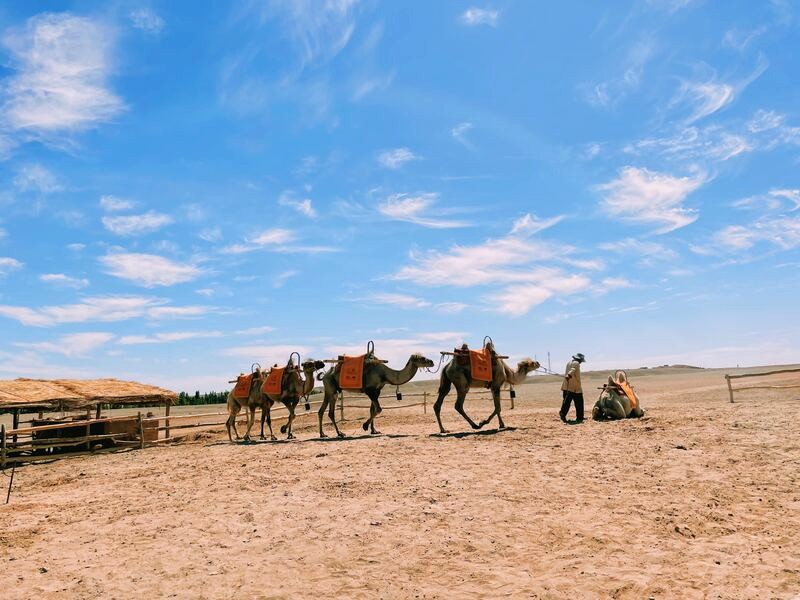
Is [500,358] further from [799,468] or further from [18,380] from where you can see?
[18,380]

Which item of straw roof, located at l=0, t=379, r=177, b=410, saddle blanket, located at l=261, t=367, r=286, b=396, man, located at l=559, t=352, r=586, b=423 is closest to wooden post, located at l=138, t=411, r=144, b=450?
straw roof, located at l=0, t=379, r=177, b=410

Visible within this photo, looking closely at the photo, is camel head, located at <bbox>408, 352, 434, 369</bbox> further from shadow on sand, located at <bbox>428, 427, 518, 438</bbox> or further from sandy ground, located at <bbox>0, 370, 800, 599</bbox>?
sandy ground, located at <bbox>0, 370, 800, 599</bbox>

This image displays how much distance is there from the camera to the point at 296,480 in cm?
1043

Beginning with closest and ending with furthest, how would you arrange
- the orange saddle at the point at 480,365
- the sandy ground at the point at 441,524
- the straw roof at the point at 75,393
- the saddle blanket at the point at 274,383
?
the sandy ground at the point at 441,524 < the orange saddle at the point at 480,365 < the straw roof at the point at 75,393 < the saddle blanket at the point at 274,383

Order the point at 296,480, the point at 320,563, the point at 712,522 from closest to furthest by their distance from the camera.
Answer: the point at 320,563 < the point at 712,522 < the point at 296,480

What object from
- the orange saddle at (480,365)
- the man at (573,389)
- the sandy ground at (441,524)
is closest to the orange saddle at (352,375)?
the orange saddle at (480,365)

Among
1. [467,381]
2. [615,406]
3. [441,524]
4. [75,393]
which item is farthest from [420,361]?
[75,393]

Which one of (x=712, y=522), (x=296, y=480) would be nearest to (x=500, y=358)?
(x=296, y=480)

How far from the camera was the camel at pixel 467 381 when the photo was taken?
16141 mm

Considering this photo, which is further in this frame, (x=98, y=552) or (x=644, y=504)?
(x=644, y=504)

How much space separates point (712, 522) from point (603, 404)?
34.2 ft

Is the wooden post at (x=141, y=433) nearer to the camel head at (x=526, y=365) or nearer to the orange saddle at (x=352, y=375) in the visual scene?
the orange saddle at (x=352, y=375)

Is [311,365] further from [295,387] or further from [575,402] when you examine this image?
[575,402]

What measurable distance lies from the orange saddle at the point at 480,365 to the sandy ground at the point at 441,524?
3.21 m
